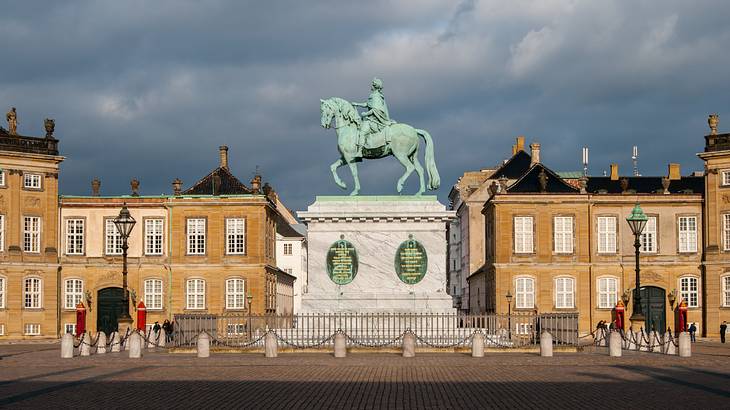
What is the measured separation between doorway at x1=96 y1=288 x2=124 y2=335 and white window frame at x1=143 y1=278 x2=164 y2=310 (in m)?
1.48

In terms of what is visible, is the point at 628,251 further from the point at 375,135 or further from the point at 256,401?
the point at 256,401

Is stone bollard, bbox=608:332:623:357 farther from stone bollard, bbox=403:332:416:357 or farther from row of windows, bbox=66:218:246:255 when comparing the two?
row of windows, bbox=66:218:246:255

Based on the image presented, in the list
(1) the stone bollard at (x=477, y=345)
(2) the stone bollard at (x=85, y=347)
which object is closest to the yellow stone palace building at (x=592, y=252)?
(1) the stone bollard at (x=477, y=345)

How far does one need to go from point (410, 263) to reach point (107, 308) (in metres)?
33.1

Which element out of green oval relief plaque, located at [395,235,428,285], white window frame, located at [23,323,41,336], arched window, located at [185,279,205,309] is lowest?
white window frame, located at [23,323,41,336]

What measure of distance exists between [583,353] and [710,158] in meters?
28.9

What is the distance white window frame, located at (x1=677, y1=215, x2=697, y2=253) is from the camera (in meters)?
66.4

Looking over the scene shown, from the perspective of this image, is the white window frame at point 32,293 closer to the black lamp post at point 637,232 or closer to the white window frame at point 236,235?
the white window frame at point 236,235

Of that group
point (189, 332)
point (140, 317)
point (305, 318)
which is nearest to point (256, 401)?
point (305, 318)

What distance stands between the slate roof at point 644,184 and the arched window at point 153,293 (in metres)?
29.4

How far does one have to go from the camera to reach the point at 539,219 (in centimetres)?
6631

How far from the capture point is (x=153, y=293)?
66438mm

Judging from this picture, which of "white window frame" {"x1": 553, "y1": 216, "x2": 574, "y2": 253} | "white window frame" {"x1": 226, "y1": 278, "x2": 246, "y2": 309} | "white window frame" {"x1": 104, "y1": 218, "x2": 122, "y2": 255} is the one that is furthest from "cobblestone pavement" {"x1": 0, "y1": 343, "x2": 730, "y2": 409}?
"white window frame" {"x1": 104, "y1": 218, "x2": 122, "y2": 255}

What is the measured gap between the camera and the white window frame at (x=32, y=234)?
6294 centimetres
